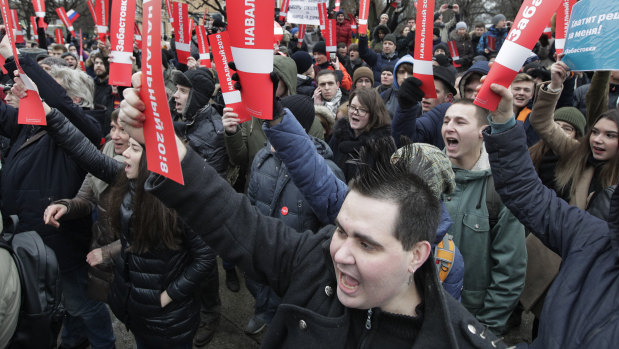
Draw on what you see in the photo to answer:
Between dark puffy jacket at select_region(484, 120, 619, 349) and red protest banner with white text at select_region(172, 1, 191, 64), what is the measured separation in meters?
4.95

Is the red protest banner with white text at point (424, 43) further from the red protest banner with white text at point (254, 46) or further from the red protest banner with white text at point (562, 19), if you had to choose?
the red protest banner with white text at point (254, 46)

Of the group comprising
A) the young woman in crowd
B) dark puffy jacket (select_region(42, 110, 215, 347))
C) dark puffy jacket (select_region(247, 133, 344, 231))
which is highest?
the young woman in crowd

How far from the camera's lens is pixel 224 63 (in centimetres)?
257

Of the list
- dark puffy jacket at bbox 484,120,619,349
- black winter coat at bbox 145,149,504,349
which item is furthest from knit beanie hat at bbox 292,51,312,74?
black winter coat at bbox 145,149,504,349

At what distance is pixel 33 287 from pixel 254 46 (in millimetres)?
1578

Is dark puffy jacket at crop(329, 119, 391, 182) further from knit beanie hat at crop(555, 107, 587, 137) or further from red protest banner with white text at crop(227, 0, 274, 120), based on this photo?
red protest banner with white text at crop(227, 0, 274, 120)

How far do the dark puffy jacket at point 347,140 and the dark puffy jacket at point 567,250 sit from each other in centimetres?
160

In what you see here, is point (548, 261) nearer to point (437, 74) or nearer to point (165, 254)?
point (437, 74)

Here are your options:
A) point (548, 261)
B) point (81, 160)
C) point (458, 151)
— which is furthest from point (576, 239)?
point (81, 160)

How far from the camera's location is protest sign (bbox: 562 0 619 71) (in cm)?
176

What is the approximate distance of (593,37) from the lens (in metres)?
1.84

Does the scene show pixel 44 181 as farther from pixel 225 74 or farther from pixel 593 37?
pixel 593 37

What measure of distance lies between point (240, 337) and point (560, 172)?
9.51 feet

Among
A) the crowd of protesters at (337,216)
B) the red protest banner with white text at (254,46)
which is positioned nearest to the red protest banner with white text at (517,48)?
the crowd of protesters at (337,216)
